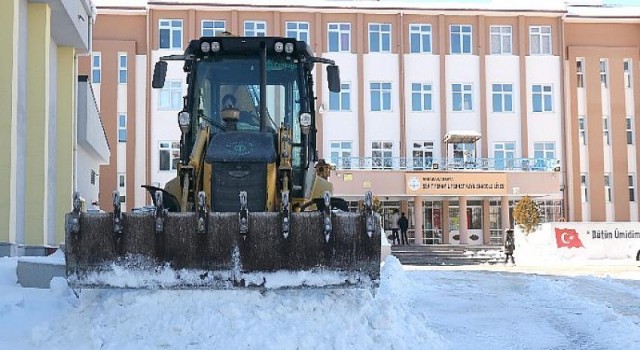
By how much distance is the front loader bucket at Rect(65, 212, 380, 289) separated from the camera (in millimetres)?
7621

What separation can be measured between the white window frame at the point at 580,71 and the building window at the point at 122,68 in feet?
75.1

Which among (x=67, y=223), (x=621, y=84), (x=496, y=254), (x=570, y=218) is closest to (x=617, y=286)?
(x=67, y=223)

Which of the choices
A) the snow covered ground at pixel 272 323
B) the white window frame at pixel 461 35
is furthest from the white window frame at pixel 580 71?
the snow covered ground at pixel 272 323

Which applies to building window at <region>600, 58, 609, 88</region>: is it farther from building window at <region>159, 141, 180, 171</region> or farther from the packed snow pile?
the packed snow pile

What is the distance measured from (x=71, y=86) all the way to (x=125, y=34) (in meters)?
19.1

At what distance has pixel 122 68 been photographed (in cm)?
3806

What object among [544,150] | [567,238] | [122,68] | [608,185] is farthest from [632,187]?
[122,68]

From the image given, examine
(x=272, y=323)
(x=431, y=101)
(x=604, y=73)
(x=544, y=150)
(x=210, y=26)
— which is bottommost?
(x=272, y=323)

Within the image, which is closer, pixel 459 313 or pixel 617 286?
pixel 459 313

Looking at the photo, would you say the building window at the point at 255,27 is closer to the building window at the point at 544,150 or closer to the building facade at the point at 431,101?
the building facade at the point at 431,101

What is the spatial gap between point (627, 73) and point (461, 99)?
30.0ft

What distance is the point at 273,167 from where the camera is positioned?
8.40 m

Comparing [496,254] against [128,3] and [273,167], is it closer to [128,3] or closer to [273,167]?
[128,3]

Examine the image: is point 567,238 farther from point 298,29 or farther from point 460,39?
point 298,29
